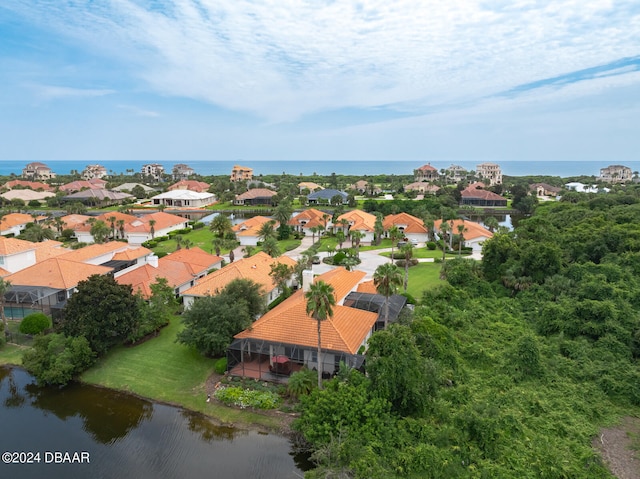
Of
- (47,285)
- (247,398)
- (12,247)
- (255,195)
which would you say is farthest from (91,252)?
(255,195)

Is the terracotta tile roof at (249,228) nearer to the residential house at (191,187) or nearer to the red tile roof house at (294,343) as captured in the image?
the red tile roof house at (294,343)

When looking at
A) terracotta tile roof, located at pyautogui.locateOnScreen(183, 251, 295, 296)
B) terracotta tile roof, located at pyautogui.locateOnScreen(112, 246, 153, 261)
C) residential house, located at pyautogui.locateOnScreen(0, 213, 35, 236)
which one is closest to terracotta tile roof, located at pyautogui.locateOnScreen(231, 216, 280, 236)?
terracotta tile roof, located at pyautogui.locateOnScreen(112, 246, 153, 261)

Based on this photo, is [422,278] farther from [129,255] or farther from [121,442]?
[121,442]

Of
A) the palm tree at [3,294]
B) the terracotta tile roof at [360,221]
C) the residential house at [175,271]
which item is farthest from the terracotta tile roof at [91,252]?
the terracotta tile roof at [360,221]

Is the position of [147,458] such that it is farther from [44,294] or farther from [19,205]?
[19,205]

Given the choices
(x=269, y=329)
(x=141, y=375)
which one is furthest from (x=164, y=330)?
(x=269, y=329)

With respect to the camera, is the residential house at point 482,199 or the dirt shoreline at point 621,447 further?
the residential house at point 482,199
